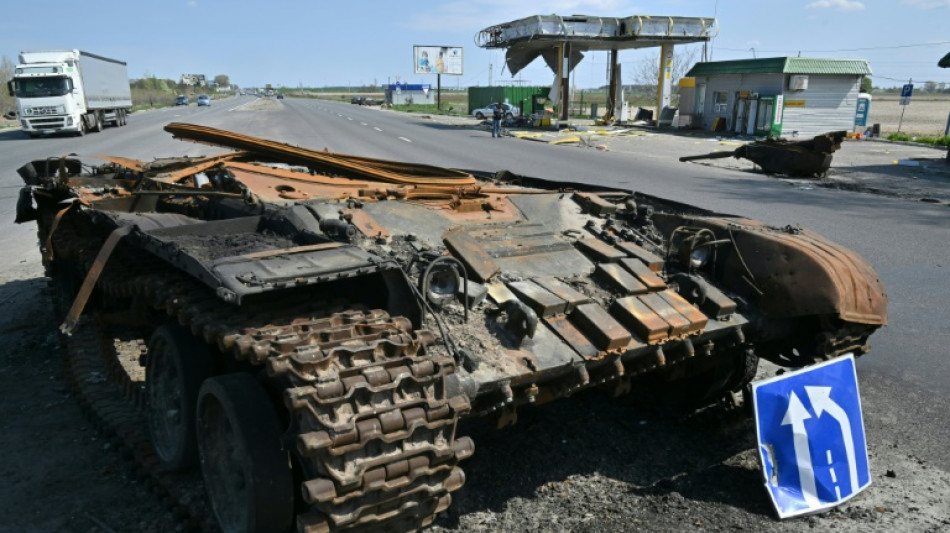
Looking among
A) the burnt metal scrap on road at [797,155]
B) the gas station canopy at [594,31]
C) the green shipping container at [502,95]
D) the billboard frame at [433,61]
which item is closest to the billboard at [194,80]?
the billboard frame at [433,61]

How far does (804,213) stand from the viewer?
1281 centimetres

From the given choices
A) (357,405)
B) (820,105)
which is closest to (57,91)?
(820,105)

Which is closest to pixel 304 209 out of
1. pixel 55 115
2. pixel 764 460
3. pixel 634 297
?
pixel 634 297

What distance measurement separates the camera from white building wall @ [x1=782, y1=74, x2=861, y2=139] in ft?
102

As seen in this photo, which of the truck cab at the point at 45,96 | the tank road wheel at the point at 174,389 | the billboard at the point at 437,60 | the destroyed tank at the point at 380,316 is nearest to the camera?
the destroyed tank at the point at 380,316

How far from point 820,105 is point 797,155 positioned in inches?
627

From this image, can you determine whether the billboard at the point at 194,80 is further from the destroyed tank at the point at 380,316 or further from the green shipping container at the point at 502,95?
the destroyed tank at the point at 380,316

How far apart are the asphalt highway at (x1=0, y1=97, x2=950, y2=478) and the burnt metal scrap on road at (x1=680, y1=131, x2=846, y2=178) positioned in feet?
1.60

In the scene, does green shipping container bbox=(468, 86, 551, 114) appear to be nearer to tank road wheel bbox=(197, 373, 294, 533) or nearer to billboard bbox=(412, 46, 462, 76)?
billboard bbox=(412, 46, 462, 76)

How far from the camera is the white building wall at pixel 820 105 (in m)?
31.2

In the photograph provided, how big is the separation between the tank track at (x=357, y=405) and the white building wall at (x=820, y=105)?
31.0 meters

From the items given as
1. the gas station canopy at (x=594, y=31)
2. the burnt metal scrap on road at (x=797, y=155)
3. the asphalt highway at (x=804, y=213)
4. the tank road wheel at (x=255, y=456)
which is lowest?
the asphalt highway at (x=804, y=213)

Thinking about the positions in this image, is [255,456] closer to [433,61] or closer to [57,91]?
[57,91]

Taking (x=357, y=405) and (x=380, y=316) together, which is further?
(x=380, y=316)
